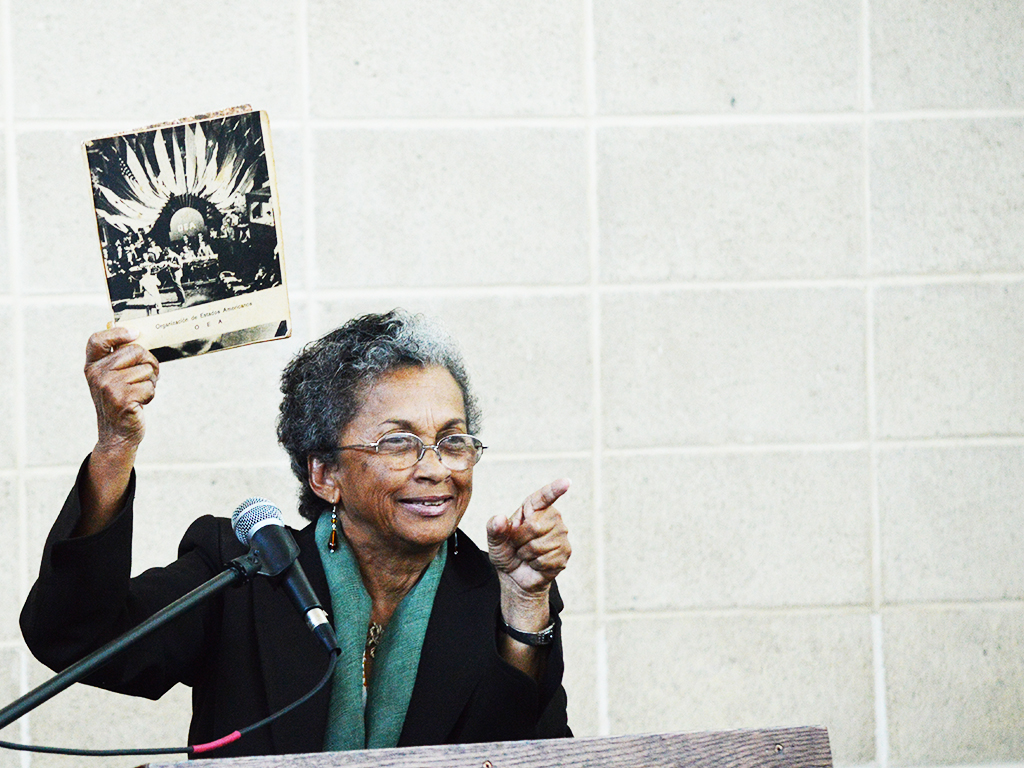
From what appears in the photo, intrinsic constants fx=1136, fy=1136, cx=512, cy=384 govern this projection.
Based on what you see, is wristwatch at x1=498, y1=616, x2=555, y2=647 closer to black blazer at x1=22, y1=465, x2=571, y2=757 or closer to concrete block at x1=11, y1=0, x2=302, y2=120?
black blazer at x1=22, y1=465, x2=571, y2=757

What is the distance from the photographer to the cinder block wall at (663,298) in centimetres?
281

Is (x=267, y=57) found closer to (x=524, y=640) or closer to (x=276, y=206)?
(x=276, y=206)

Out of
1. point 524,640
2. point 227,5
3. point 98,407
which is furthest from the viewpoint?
point 227,5

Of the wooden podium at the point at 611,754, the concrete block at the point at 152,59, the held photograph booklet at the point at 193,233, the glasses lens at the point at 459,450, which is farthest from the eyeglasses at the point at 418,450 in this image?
the concrete block at the point at 152,59

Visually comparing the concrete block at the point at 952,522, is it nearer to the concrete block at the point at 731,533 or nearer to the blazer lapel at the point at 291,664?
the concrete block at the point at 731,533

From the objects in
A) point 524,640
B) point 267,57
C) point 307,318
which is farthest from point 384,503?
point 267,57

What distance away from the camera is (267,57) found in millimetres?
2834

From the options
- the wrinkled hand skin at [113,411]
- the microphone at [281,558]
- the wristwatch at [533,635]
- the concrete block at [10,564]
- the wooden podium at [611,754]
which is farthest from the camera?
the concrete block at [10,564]

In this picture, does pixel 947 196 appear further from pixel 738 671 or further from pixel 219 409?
pixel 219 409

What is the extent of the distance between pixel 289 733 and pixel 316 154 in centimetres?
155

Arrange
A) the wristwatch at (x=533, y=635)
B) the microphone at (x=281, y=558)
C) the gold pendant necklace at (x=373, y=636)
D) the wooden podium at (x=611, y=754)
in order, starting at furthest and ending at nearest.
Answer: the gold pendant necklace at (x=373, y=636) < the wristwatch at (x=533, y=635) < the microphone at (x=281, y=558) < the wooden podium at (x=611, y=754)

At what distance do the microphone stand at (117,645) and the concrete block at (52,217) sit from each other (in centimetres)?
163

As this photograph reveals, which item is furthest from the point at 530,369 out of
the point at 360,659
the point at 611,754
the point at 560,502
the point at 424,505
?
the point at 611,754

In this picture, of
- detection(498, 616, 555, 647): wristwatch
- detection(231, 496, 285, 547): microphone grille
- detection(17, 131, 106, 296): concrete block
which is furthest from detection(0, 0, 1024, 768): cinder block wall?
detection(231, 496, 285, 547): microphone grille
